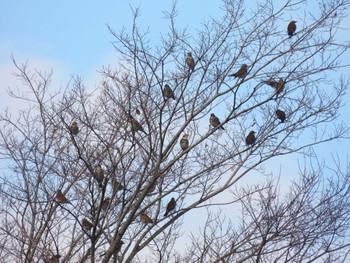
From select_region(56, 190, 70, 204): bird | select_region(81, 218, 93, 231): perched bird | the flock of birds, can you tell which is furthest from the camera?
select_region(56, 190, 70, 204): bird

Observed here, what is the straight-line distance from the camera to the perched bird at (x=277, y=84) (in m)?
8.56

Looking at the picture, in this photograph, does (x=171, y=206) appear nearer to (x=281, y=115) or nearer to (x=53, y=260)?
(x=53, y=260)

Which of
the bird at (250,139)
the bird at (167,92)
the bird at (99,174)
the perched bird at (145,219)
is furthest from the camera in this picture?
the bird at (250,139)

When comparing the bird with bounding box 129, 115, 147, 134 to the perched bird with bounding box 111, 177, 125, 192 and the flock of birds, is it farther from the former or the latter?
the perched bird with bounding box 111, 177, 125, 192

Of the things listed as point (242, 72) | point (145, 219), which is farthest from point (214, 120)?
point (145, 219)

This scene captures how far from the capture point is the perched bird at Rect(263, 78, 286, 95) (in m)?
8.56

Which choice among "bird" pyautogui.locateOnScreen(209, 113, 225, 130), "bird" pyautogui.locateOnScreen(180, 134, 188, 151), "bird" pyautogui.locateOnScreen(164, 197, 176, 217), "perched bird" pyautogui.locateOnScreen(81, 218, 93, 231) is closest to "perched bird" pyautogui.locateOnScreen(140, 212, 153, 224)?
"bird" pyautogui.locateOnScreen(164, 197, 176, 217)

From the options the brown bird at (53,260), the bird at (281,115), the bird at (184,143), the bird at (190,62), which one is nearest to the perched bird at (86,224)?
the brown bird at (53,260)

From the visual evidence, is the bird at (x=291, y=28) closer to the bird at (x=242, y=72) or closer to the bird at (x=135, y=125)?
the bird at (x=242, y=72)

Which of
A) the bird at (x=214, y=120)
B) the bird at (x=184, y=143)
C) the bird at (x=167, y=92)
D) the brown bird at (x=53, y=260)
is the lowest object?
the brown bird at (x=53, y=260)

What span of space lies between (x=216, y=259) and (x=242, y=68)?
2790 millimetres

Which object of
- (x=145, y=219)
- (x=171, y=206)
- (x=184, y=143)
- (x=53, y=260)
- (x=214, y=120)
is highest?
(x=214, y=120)

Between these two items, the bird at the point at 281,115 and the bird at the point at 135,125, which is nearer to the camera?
the bird at the point at 135,125

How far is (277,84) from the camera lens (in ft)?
28.2
